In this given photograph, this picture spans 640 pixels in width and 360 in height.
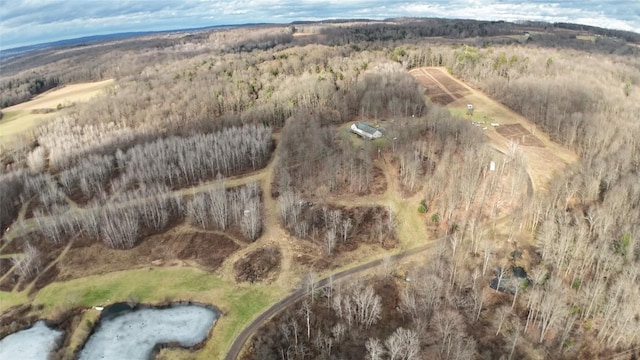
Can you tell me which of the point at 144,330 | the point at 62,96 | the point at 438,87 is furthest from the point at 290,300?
the point at 62,96

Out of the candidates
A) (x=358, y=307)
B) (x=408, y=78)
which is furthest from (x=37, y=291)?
(x=408, y=78)

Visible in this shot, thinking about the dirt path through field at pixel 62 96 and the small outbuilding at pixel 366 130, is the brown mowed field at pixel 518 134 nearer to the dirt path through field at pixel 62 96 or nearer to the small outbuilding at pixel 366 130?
the small outbuilding at pixel 366 130

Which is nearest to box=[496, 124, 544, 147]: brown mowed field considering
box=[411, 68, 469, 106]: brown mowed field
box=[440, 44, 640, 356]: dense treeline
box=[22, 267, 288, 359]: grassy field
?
box=[440, 44, 640, 356]: dense treeline

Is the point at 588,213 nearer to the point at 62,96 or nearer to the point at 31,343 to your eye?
the point at 31,343

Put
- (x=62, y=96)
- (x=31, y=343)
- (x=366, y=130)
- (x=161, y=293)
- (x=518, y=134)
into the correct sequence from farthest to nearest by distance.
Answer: (x=62, y=96)
(x=366, y=130)
(x=518, y=134)
(x=161, y=293)
(x=31, y=343)

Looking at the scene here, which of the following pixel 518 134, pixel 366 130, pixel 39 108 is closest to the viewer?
pixel 518 134

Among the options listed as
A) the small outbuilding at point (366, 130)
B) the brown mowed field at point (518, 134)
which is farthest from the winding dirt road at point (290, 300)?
the brown mowed field at point (518, 134)
